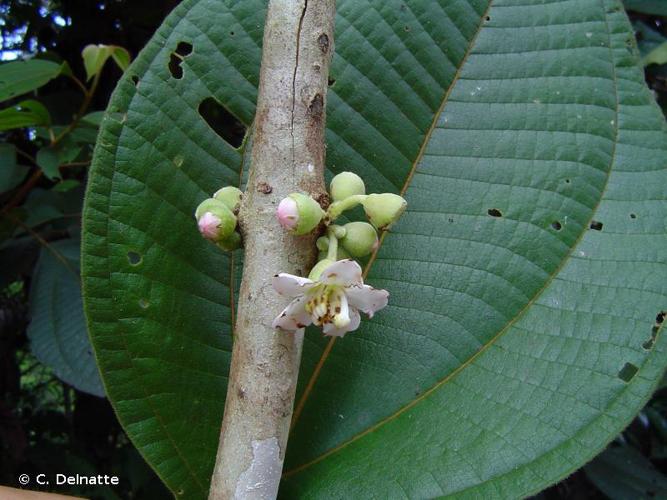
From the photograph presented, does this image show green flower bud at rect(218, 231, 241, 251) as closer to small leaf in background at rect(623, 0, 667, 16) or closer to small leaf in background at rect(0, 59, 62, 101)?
small leaf in background at rect(0, 59, 62, 101)

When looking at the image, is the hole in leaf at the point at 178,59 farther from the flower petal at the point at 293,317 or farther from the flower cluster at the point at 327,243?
the flower petal at the point at 293,317

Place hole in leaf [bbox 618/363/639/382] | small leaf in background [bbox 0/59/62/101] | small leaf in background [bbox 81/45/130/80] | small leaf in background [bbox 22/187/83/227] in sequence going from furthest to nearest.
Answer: small leaf in background [bbox 22/187/83/227] < small leaf in background [bbox 81/45/130/80] < small leaf in background [bbox 0/59/62/101] < hole in leaf [bbox 618/363/639/382]

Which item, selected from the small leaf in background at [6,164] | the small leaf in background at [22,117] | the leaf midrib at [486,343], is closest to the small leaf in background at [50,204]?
the small leaf in background at [6,164]

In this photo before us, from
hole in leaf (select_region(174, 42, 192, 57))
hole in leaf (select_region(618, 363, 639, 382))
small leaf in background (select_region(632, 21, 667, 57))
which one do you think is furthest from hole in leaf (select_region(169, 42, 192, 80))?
small leaf in background (select_region(632, 21, 667, 57))

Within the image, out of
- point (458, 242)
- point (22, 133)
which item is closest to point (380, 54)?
point (458, 242)

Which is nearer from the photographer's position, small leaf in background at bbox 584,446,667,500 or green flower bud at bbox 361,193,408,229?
green flower bud at bbox 361,193,408,229

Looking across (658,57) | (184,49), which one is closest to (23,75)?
(184,49)
